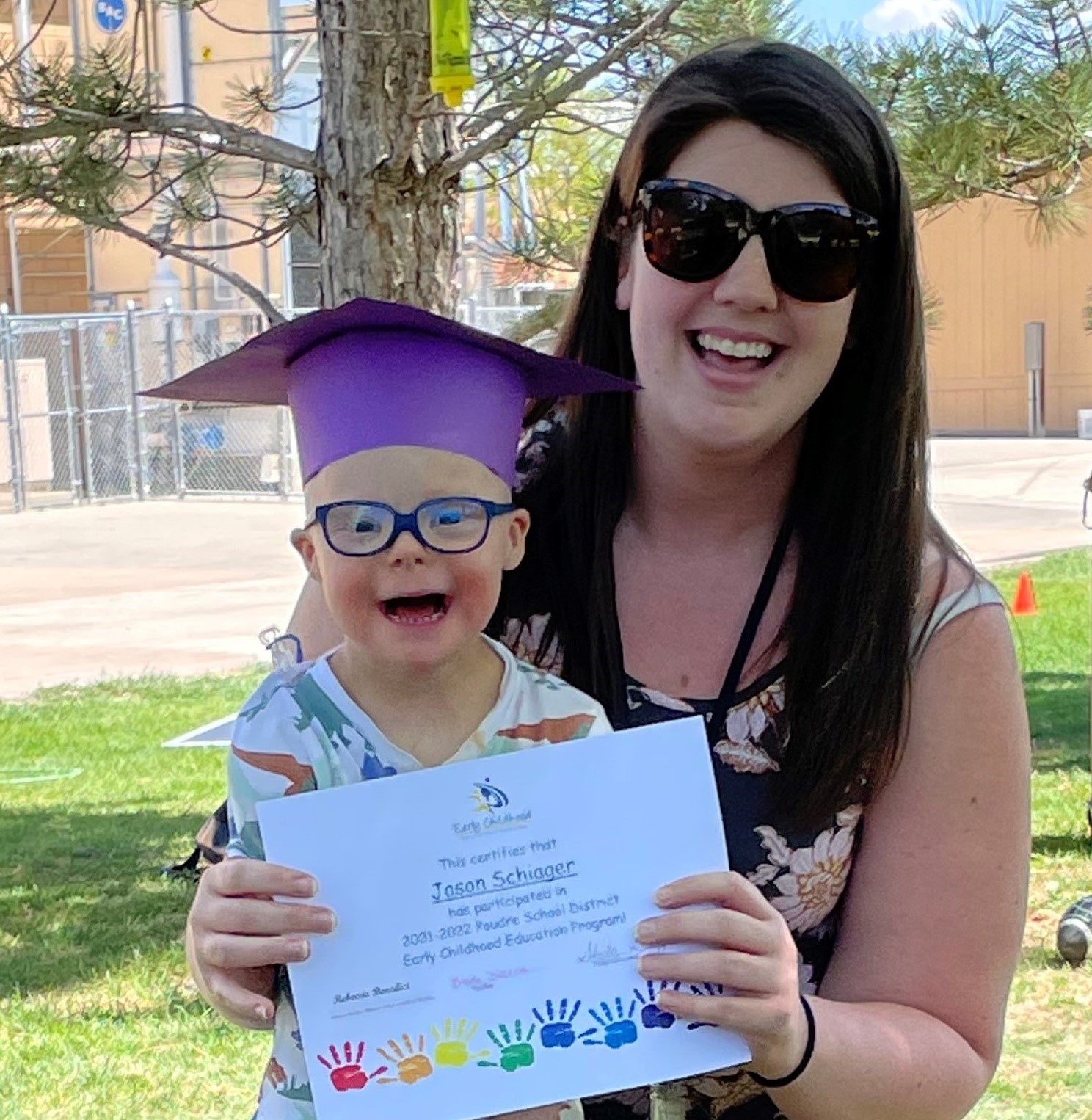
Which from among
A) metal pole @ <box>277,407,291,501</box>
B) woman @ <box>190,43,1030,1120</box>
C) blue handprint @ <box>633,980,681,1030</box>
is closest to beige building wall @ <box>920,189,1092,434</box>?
metal pole @ <box>277,407,291,501</box>

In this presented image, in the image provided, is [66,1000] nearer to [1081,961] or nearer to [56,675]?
[1081,961]

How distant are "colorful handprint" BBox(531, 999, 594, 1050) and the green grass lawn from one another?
48.4 inches

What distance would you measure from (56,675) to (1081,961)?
22.8 ft

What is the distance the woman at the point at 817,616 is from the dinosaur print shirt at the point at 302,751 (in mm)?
227

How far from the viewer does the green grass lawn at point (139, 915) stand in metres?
4.48

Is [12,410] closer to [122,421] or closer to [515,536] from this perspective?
[122,421]

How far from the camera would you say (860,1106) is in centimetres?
165

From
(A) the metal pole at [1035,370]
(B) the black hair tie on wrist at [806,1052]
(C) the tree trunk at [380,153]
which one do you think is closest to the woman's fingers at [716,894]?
(B) the black hair tie on wrist at [806,1052]

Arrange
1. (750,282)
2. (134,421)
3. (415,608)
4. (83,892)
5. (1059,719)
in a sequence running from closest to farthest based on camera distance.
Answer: (415,608), (750,282), (83,892), (1059,719), (134,421)

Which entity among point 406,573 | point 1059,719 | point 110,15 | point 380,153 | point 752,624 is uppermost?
point 110,15

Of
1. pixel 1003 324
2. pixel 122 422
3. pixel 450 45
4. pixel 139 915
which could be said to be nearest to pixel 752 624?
pixel 450 45

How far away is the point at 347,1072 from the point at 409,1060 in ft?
0.18

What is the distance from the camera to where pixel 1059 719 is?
8.90 metres
